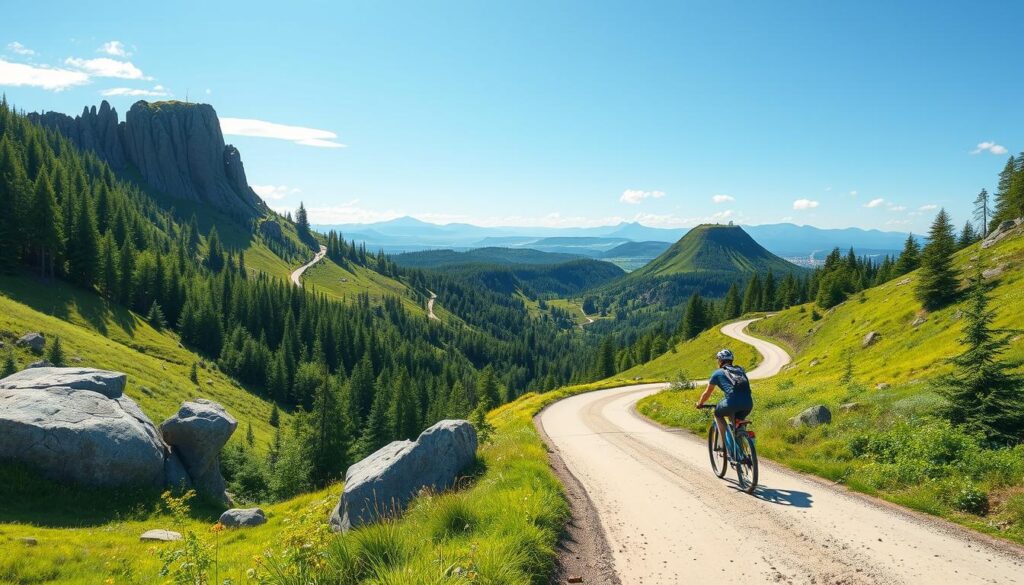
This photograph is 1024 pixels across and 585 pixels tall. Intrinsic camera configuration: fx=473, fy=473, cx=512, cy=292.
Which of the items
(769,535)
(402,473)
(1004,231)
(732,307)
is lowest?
(732,307)

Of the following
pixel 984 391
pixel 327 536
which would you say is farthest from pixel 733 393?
pixel 327 536

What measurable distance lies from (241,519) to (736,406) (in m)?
18.2

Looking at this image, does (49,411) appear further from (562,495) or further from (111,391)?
(562,495)

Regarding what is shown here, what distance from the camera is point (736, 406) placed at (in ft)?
37.4

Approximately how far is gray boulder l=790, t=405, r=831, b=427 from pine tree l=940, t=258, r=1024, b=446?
142 inches

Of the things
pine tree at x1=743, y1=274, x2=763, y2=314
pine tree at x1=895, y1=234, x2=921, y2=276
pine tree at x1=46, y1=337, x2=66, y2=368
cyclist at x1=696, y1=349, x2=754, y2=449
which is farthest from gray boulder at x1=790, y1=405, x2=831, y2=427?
pine tree at x1=743, y1=274, x2=763, y2=314

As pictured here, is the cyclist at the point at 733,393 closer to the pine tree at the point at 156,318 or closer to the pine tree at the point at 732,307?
the pine tree at the point at 156,318

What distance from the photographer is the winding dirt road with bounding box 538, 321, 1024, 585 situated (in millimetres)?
7203

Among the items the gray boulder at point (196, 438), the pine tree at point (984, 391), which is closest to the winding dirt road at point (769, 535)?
the pine tree at point (984, 391)

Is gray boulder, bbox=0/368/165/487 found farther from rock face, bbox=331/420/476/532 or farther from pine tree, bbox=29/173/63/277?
pine tree, bbox=29/173/63/277

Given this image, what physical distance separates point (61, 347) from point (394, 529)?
6454 cm

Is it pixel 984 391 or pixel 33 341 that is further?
pixel 33 341

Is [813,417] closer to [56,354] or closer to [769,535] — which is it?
[769,535]

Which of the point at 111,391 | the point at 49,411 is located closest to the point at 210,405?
the point at 111,391
